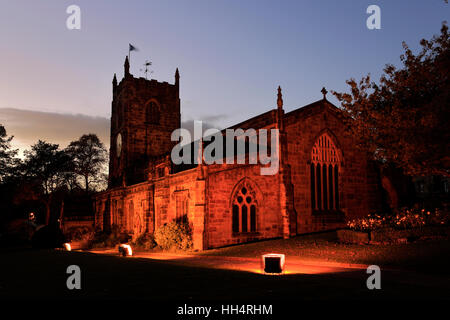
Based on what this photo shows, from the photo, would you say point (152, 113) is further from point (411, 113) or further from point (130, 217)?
point (411, 113)

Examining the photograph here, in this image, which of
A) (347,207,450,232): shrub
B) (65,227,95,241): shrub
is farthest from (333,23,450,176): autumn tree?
(65,227,95,241): shrub

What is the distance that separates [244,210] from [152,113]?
27725 mm

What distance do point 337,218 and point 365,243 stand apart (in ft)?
26.0

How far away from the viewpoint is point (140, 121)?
153 feet

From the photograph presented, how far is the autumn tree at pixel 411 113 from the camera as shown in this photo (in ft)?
52.2

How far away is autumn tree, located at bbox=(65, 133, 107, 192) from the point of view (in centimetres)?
5744

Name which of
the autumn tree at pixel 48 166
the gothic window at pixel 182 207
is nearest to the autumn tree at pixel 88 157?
the autumn tree at pixel 48 166

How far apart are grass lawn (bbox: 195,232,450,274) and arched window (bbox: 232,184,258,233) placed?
1.69m

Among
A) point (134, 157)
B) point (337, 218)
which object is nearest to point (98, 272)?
point (337, 218)

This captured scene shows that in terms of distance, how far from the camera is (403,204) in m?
27.1

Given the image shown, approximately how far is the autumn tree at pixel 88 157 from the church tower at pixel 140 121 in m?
8.87

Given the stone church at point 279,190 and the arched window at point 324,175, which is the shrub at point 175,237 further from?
the arched window at point 324,175
